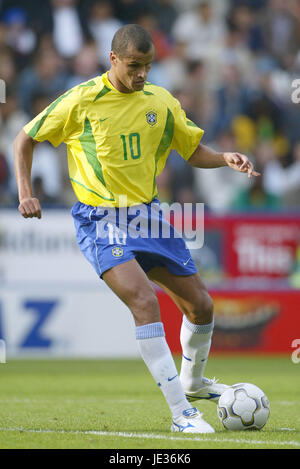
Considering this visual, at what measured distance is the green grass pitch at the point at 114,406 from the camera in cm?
512

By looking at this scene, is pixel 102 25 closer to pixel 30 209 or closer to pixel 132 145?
pixel 132 145

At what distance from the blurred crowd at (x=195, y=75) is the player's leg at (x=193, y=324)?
6214 mm

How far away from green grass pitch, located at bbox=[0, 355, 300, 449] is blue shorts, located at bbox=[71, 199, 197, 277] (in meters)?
1.05

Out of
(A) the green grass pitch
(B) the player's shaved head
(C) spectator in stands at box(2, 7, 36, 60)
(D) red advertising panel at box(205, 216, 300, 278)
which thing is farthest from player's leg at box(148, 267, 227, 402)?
(C) spectator in stands at box(2, 7, 36, 60)

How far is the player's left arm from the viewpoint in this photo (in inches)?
232

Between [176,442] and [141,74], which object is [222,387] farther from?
[141,74]

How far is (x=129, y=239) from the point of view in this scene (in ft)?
18.8

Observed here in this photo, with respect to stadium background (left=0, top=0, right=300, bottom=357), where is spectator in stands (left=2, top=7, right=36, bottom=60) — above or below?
above

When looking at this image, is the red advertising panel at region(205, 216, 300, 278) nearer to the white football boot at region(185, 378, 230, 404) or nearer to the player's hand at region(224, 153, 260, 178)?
the white football boot at region(185, 378, 230, 404)

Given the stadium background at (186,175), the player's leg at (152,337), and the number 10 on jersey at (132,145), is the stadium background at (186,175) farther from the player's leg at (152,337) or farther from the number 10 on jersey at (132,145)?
the player's leg at (152,337)

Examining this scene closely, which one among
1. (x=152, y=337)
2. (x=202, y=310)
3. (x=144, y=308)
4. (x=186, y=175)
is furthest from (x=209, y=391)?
(x=186, y=175)

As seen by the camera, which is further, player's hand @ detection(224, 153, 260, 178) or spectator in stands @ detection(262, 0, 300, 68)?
spectator in stands @ detection(262, 0, 300, 68)


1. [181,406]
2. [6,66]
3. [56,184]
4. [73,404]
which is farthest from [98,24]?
[181,406]

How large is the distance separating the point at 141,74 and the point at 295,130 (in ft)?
30.1
